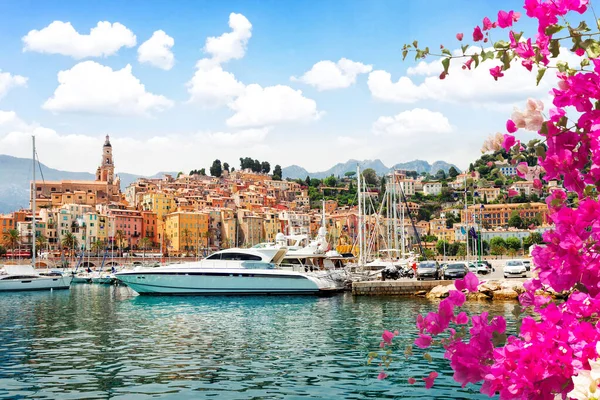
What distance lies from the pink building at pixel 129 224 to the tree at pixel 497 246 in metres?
69.5

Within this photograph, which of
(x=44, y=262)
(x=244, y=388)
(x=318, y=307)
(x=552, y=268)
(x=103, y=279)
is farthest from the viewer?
(x=44, y=262)

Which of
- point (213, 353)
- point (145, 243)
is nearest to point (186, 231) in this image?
point (145, 243)

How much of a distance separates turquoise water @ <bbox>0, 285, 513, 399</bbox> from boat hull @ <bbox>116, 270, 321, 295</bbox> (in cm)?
674

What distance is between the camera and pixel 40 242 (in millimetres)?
108750

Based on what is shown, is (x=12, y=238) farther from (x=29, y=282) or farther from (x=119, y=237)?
(x=29, y=282)

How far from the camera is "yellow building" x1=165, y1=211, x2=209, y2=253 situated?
402ft

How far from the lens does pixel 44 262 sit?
97.1m

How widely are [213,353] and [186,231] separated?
353ft

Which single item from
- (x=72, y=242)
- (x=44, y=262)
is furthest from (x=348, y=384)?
(x=72, y=242)

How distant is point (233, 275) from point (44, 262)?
70475 millimetres

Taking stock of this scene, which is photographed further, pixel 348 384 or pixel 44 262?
pixel 44 262

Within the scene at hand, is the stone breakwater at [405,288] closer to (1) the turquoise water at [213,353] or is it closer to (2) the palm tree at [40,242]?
(1) the turquoise water at [213,353]

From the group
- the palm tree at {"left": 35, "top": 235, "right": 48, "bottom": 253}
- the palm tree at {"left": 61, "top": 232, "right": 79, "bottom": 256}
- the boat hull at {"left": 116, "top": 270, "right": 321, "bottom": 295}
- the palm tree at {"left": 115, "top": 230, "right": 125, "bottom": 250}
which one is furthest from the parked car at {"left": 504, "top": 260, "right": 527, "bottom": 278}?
the palm tree at {"left": 115, "top": 230, "right": 125, "bottom": 250}

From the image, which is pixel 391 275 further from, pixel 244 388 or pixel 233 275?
pixel 244 388
